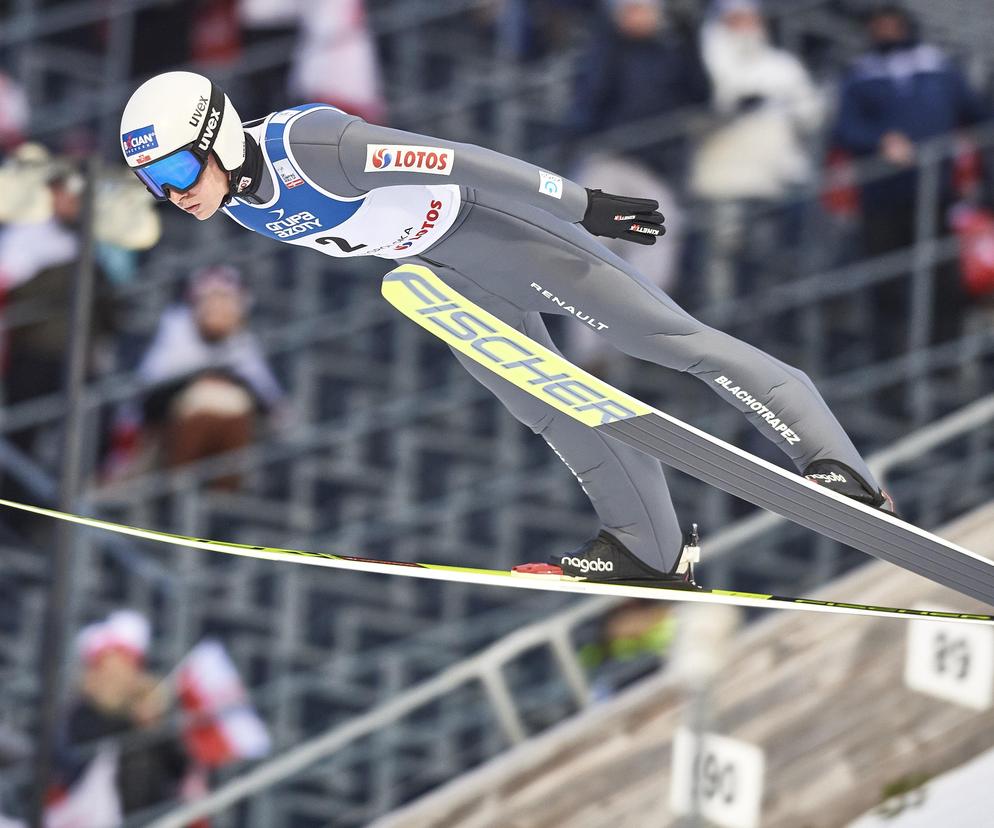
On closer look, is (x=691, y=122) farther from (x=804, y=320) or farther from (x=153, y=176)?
(x=153, y=176)

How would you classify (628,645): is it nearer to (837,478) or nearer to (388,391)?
(388,391)

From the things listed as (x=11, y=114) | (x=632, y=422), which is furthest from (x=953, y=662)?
(x=11, y=114)

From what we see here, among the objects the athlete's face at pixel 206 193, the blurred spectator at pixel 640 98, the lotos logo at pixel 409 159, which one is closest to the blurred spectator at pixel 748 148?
the blurred spectator at pixel 640 98

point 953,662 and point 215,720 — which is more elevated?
point 953,662

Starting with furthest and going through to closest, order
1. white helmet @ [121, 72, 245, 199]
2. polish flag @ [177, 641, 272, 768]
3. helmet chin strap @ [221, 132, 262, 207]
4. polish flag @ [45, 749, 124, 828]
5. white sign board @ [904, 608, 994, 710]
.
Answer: polish flag @ [177, 641, 272, 768] < polish flag @ [45, 749, 124, 828] < white sign board @ [904, 608, 994, 710] < helmet chin strap @ [221, 132, 262, 207] < white helmet @ [121, 72, 245, 199]

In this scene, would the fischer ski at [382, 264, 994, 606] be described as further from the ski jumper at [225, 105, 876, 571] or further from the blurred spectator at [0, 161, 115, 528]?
the blurred spectator at [0, 161, 115, 528]

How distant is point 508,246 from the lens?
4438 millimetres

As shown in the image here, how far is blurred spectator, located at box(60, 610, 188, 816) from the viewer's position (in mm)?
6250

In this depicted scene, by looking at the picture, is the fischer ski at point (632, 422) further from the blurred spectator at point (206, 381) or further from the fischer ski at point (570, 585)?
the blurred spectator at point (206, 381)

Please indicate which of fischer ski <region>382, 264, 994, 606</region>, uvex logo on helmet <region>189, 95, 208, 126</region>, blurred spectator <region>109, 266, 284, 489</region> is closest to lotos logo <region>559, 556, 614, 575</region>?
fischer ski <region>382, 264, 994, 606</region>

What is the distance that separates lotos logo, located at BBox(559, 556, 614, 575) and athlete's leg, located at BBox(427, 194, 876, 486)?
0.58m

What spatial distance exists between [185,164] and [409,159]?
47 cm

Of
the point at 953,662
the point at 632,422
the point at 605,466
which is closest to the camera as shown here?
the point at 632,422

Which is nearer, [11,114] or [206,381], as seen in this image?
[206,381]
